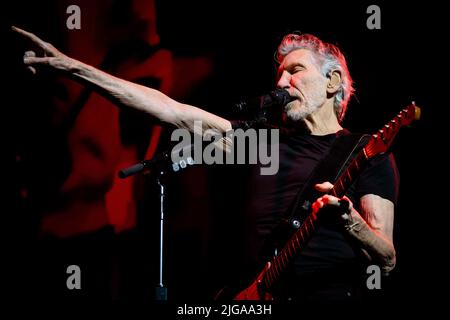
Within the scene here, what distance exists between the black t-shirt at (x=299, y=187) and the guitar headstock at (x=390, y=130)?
17 centimetres

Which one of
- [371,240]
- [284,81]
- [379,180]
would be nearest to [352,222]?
[371,240]

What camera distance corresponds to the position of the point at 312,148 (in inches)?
112

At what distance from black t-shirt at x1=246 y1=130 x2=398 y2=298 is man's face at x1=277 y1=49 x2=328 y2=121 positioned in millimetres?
152

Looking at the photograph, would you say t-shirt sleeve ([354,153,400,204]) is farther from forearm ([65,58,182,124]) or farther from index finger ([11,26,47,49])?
index finger ([11,26,47,49])

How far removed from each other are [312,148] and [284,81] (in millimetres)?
411

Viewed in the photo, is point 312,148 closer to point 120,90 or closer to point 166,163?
point 166,163

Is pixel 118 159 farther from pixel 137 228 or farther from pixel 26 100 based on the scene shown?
pixel 26 100

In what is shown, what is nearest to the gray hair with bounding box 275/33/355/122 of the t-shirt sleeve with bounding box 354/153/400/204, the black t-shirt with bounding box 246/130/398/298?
the black t-shirt with bounding box 246/130/398/298

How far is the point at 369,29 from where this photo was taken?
10.2ft

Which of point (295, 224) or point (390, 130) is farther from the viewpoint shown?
point (295, 224)

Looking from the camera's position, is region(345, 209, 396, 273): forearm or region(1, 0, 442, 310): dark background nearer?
region(345, 209, 396, 273): forearm

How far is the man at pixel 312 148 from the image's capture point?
7.46ft

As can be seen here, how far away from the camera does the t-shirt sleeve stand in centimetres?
251

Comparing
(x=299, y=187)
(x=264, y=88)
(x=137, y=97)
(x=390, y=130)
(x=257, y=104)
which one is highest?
(x=264, y=88)
